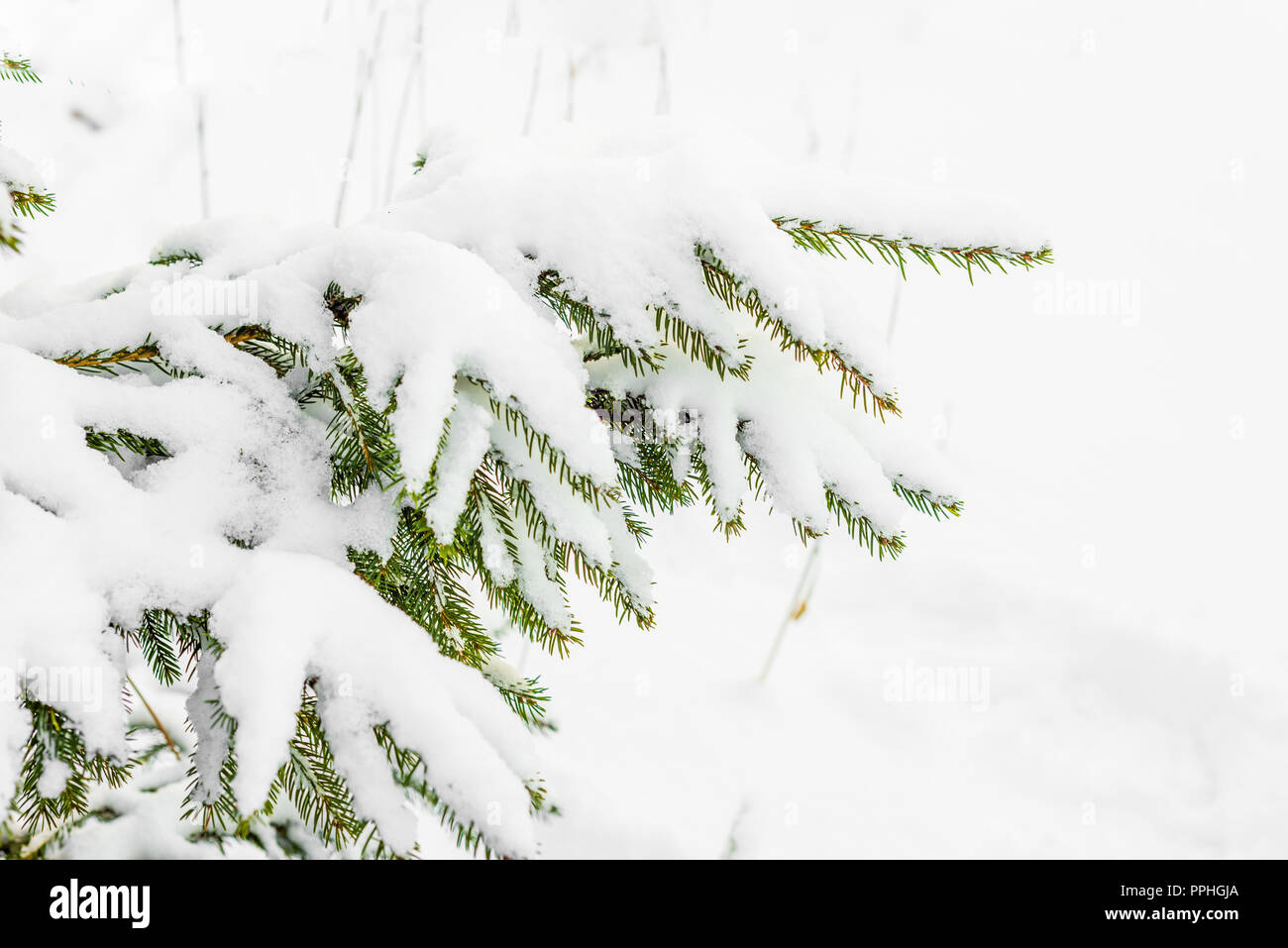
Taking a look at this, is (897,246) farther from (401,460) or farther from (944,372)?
(944,372)

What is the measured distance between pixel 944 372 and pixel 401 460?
2.37 meters

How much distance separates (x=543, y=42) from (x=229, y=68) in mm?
1070

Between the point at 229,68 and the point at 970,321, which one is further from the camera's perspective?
the point at 229,68

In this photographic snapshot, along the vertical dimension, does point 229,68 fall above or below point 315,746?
above

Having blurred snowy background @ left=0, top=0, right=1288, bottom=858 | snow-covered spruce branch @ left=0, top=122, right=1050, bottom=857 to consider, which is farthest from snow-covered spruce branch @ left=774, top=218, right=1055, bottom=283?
blurred snowy background @ left=0, top=0, right=1288, bottom=858

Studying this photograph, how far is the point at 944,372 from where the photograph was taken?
8.61 feet

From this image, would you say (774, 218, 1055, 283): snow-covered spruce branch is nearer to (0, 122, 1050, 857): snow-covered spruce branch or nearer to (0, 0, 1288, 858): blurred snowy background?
(0, 122, 1050, 857): snow-covered spruce branch

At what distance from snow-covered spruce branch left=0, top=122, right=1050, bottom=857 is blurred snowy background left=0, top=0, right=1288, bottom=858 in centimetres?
71

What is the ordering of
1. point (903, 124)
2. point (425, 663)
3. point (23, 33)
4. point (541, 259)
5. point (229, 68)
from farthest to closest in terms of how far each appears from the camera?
point (903, 124)
point (229, 68)
point (23, 33)
point (541, 259)
point (425, 663)

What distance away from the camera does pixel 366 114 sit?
2.92 meters

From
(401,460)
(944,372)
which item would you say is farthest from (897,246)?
(944,372)

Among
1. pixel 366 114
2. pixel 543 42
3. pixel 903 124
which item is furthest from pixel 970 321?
pixel 366 114

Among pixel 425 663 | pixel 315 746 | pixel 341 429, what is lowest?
pixel 315 746

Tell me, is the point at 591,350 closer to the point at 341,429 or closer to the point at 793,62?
the point at 341,429
